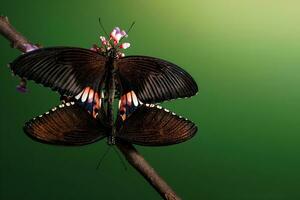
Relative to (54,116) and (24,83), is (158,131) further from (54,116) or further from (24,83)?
(24,83)

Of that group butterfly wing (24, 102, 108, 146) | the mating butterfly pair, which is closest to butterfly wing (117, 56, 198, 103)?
the mating butterfly pair

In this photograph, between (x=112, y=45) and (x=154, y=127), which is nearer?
(x=154, y=127)

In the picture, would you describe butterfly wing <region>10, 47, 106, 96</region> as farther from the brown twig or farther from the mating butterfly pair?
the brown twig

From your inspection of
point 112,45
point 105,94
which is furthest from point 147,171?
point 112,45

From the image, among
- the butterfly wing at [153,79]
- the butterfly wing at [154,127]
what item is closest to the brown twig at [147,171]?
the butterfly wing at [154,127]

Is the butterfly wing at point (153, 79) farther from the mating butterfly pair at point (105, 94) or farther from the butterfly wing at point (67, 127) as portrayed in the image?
the butterfly wing at point (67, 127)

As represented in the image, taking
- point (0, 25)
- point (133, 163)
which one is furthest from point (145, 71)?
point (0, 25)

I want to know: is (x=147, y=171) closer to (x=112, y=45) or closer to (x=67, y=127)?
(x=67, y=127)
